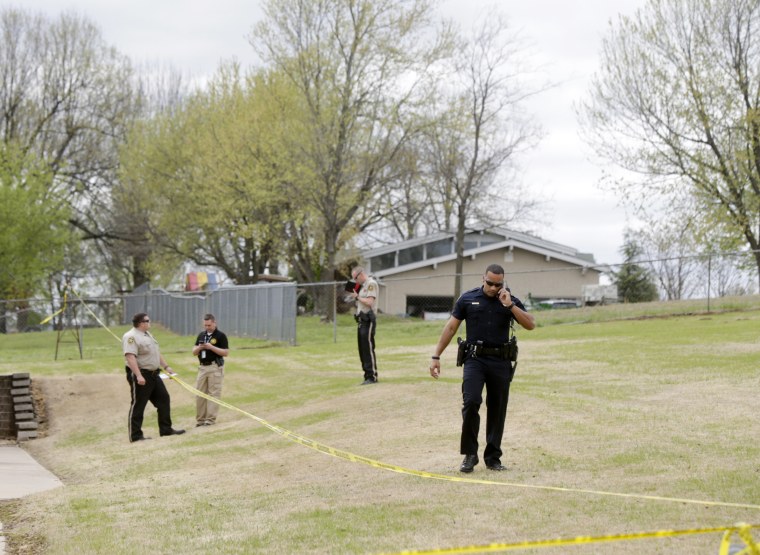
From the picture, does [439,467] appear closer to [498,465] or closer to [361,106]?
[498,465]

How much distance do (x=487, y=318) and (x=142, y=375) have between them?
777 cm

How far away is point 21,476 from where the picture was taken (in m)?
14.2

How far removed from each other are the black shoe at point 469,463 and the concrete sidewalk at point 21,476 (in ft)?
13.6

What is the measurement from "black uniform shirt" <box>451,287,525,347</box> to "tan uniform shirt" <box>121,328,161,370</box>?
284 inches

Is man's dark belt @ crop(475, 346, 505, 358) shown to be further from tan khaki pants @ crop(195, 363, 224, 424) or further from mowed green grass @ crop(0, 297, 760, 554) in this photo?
tan khaki pants @ crop(195, 363, 224, 424)

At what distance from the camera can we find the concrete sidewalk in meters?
12.4

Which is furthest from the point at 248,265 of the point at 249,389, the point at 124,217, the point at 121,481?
the point at 121,481

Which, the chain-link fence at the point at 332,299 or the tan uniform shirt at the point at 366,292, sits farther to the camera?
the chain-link fence at the point at 332,299

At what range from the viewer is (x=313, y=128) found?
41094 millimetres

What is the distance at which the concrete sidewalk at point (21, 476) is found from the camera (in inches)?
489

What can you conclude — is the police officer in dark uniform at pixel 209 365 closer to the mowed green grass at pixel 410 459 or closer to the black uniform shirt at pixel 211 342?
the black uniform shirt at pixel 211 342

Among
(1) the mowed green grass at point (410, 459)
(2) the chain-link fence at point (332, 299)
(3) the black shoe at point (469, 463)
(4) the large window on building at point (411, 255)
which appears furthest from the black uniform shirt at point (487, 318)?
(4) the large window on building at point (411, 255)

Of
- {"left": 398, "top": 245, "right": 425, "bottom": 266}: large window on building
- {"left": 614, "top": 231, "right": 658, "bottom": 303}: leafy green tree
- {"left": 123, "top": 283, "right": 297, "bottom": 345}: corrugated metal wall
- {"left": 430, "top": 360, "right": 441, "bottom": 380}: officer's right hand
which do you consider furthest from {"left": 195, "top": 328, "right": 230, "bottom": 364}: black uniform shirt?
{"left": 398, "top": 245, "right": 425, "bottom": 266}: large window on building

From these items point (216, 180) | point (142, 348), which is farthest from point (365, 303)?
point (216, 180)
